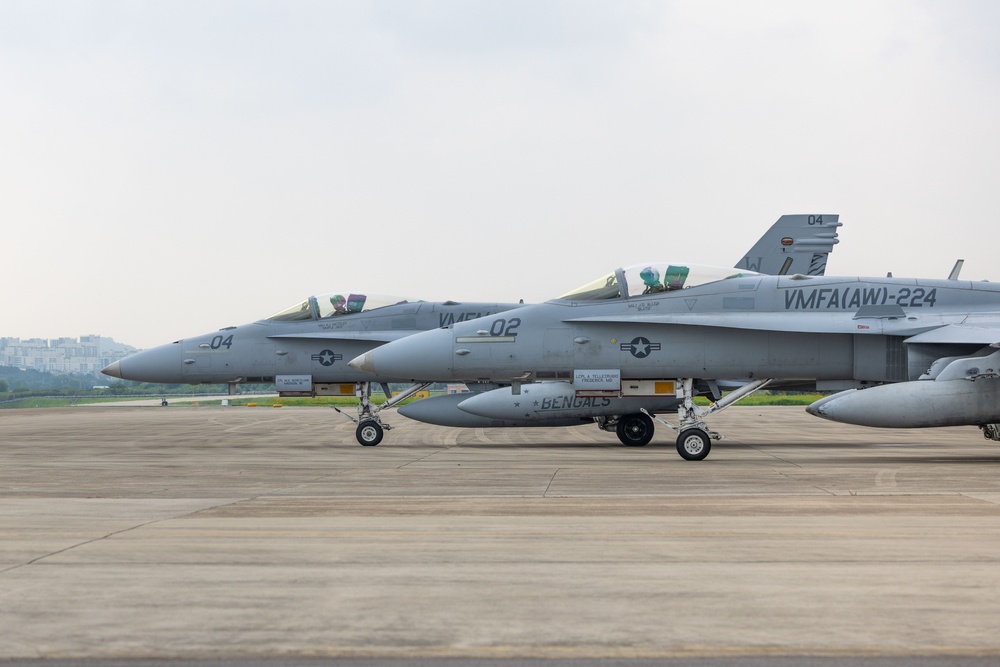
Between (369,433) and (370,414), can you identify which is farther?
(370,414)

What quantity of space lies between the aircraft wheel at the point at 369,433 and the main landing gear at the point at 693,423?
23.2 ft

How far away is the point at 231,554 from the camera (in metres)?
7.21

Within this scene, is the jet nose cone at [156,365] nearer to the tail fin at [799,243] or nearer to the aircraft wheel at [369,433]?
the aircraft wheel at [369,433]

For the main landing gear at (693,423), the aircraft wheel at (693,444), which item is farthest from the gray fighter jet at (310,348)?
the aircraft wheel at (693,444)

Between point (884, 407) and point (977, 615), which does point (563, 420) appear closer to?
point (884, 407)

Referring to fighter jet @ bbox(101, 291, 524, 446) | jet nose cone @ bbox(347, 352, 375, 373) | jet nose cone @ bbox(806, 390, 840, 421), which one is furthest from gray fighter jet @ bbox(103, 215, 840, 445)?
jet nose cone @ bbox(806, 390, 840, 421)

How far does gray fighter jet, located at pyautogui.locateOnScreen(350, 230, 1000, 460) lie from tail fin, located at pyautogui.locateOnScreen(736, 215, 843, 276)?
9.34m

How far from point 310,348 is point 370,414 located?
1897 millimetres

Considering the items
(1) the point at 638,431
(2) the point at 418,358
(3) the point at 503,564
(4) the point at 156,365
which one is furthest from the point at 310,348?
(3) the point at 503,564

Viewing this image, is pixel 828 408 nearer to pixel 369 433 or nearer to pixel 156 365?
pixel 369 433

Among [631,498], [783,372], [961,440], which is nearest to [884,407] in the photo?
[783,372]

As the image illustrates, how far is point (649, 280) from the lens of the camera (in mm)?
17719

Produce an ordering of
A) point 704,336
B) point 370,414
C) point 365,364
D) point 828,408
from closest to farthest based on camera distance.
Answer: point 828,408 → point 704,336 → point 365,364 → point 370,414

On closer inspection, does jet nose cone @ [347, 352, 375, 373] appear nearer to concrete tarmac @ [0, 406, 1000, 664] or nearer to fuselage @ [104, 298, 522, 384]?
fuselage @ [104, 298, 522, 384]
